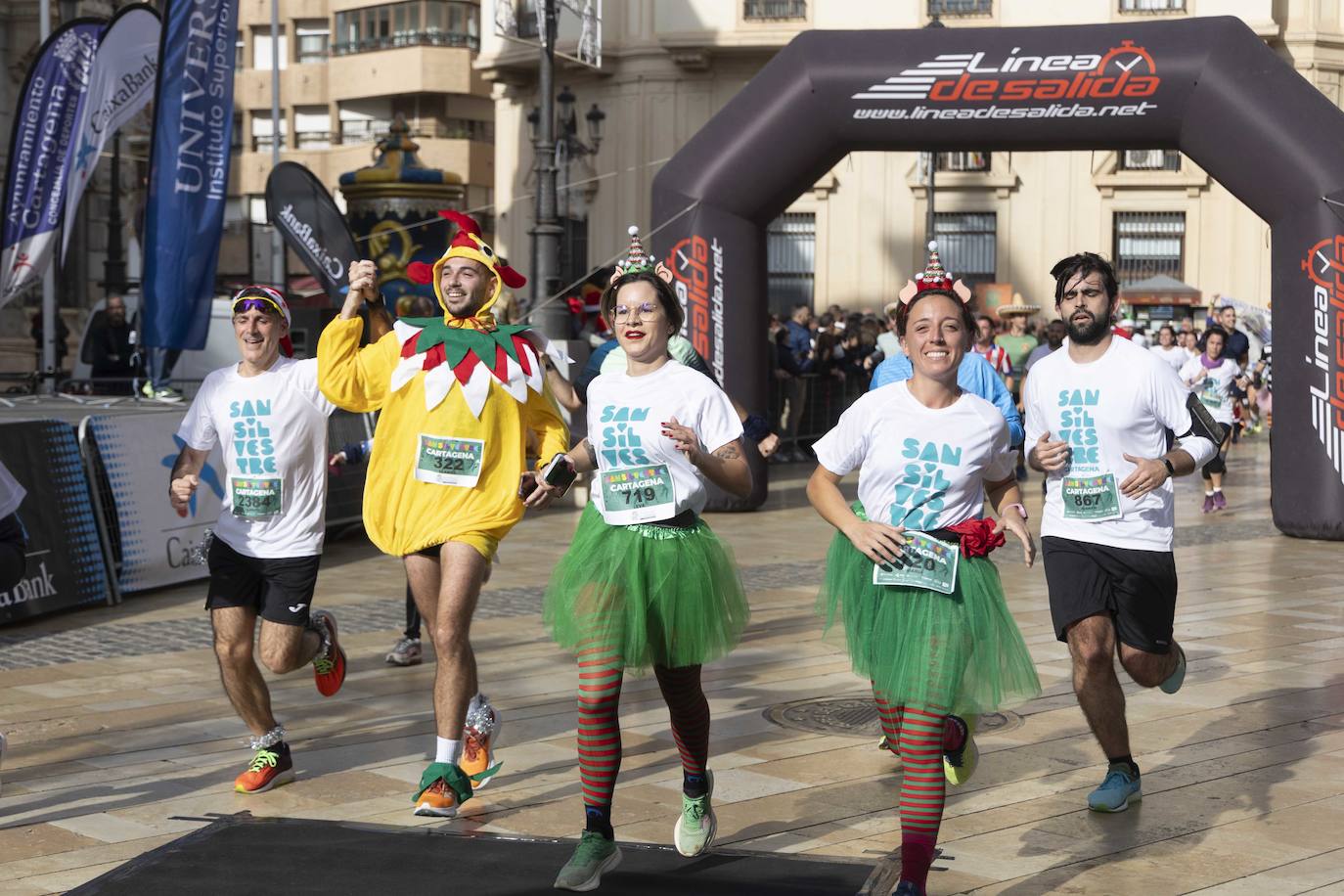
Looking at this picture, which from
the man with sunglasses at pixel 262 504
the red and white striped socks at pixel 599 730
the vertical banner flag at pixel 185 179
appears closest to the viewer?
the red and white striped socks at pixel 599 730

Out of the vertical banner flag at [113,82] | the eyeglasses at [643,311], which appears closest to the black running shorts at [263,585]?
the eyeglasses at [643,311]

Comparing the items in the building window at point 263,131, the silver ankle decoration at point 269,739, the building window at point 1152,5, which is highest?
the building window at point 263,131

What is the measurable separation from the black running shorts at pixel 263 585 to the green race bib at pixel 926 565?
249cm

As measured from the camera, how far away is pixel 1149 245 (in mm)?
37594

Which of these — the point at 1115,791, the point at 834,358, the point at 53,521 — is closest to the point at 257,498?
the point at 1115,791

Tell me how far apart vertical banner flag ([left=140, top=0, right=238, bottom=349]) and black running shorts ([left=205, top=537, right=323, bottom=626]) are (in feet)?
27.1

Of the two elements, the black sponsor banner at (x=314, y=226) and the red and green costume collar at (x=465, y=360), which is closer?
the red and green costume collar at (x=465, y=360)

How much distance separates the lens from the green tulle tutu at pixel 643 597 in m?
5.36

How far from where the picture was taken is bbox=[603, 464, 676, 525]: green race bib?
17.9 ft

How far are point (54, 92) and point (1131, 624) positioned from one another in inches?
516

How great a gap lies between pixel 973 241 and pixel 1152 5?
20.1 feet

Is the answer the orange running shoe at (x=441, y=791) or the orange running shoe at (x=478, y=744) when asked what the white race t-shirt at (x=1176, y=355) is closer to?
the orange running shoe at (x=478, y=744)

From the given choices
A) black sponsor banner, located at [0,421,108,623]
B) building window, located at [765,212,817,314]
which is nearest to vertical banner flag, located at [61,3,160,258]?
black sponsor banner, located at [0,421,108,623]

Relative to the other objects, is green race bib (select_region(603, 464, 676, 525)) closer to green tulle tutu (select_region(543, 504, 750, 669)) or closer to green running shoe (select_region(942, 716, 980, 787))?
green tulle tutu (select_region(543, 504, 750, 669))
